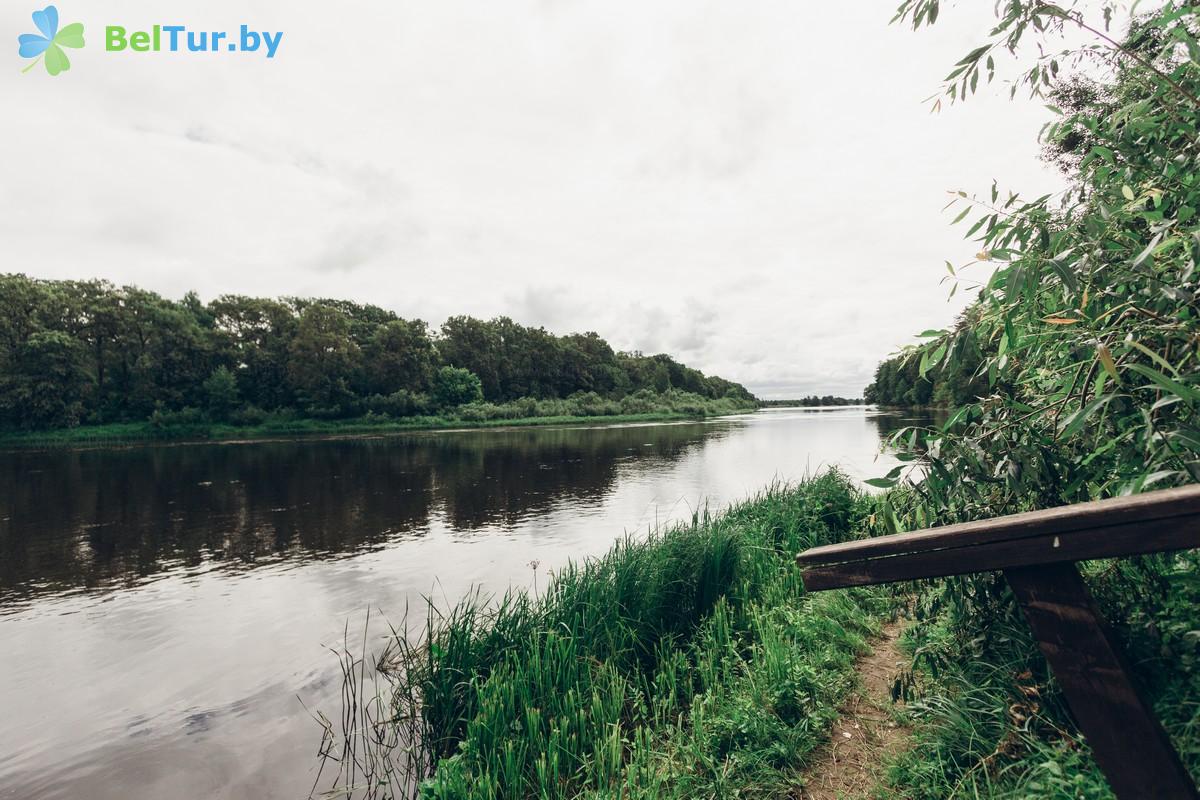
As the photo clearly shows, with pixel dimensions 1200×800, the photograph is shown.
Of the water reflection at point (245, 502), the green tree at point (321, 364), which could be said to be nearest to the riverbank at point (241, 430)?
the green tree at point (321, 364)

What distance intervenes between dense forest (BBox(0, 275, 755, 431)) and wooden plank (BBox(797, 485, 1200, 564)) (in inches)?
2776

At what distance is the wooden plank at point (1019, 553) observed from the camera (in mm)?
1179

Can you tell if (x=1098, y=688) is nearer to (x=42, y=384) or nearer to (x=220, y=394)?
(x=220, y=394)

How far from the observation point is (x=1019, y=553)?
1.42 m

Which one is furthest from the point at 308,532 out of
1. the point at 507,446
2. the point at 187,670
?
the point at 507,446

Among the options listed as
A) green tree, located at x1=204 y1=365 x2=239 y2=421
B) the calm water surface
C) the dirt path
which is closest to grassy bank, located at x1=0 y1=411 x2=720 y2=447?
green tree, located at x1=204 y1=365 x2=239 y2=421

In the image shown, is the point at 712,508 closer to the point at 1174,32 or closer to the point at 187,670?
the point at 187,670

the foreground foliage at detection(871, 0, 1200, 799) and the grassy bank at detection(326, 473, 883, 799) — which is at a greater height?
the foreground foliage at detection(871, 0, 1200, 799)

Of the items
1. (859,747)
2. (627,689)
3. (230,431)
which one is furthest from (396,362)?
(859,747)

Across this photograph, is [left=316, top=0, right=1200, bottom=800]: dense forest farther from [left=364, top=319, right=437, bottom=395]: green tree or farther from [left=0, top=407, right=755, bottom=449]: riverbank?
[left=364, top=319, right=437, bottom=395]: green tree

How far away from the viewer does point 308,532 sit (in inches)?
574

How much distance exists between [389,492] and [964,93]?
67.8 feet

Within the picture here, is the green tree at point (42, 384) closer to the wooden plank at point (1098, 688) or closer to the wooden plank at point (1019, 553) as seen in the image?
the wooden plank at point (1019, 553)

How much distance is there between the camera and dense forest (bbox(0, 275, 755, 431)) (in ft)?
174
